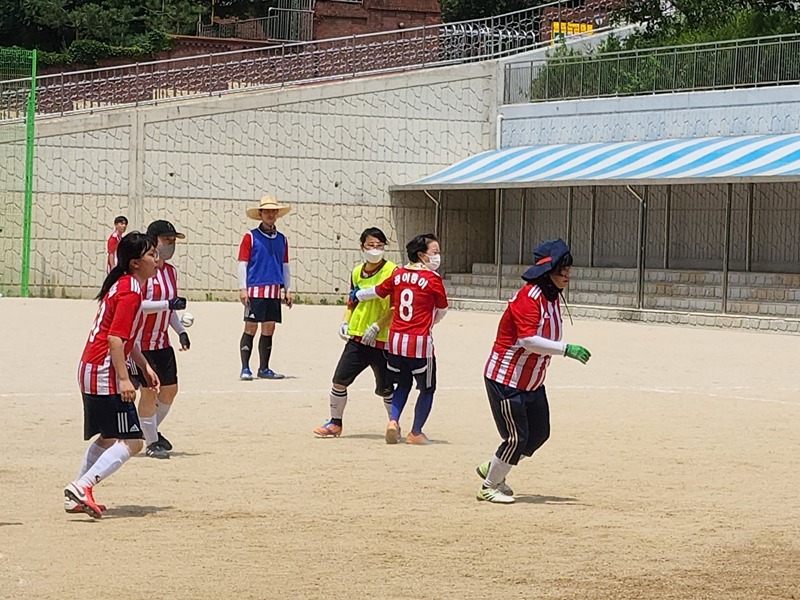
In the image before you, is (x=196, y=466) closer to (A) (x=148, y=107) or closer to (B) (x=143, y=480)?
(B) (x=143, y=480)

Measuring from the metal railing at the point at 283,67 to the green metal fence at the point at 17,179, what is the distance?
2.07 m

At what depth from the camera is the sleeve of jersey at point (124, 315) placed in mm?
8039

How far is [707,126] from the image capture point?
105 feet

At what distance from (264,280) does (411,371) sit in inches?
198

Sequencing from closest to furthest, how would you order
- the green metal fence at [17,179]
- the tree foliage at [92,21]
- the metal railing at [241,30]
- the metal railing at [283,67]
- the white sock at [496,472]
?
the white sock at [496,472] → the green metal fence at [17,179] → the metal railing at [283,67] → the tree foliage at [92,21] → the metal railing at [241,30]

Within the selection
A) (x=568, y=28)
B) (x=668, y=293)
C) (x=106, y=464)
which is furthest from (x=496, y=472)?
(x=568, y=28)

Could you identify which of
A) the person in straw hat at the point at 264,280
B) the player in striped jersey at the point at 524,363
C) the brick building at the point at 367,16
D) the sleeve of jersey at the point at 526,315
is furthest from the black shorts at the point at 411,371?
the brick building at the point at 367,16

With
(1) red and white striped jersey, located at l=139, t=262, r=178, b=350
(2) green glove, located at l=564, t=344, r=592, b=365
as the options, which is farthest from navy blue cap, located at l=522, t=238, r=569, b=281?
(1) red and white striped jersey, located at l=139, t=262, r=178, b=350

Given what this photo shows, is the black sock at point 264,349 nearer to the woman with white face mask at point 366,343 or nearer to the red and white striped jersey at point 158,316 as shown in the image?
the woman with white face mask at point 366,343

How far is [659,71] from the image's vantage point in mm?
33250

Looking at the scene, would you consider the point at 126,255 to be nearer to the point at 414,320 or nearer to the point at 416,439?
the point at 414,320

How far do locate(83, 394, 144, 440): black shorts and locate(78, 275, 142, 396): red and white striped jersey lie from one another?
0.16ft

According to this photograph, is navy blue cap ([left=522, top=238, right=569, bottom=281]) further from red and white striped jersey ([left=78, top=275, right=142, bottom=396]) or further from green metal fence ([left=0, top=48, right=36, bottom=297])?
green metal fence ([left=0, top=48, right=36, bottom=297])

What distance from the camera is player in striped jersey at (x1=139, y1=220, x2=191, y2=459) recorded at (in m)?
10.3
